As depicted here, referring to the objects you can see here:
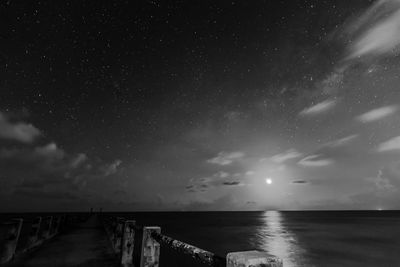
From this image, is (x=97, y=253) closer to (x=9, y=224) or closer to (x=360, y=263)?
(x=9, y=224)

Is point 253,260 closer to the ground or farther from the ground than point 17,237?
farther from the ground

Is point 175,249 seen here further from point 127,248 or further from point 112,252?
point 112,252

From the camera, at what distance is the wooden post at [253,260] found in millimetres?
1538

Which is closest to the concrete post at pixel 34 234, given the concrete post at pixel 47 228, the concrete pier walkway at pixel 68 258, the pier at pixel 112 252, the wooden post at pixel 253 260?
the pier at pixel 112 252

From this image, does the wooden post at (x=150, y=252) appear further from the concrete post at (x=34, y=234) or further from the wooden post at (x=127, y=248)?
the concrete post at (x=34, y=234)

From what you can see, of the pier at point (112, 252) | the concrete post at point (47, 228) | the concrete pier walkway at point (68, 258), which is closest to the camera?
the pier at point (112, 252)

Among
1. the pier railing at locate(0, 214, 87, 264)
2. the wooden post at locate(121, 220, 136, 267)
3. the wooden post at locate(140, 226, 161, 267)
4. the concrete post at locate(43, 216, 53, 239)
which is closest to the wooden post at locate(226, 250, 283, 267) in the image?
the wooden post at locate(140, 226, 161, 267)

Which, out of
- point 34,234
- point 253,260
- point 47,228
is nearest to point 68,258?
point 34,234

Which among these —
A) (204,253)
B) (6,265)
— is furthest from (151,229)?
(6,265)

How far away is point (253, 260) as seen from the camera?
153 centimetres

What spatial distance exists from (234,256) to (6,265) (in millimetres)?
7527

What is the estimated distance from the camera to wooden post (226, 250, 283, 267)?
1.54m

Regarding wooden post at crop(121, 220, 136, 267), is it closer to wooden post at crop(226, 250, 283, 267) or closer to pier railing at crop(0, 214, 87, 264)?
pier railing at crop(0, 214, 87, 264)

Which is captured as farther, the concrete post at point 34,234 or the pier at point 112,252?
the concrete post at point 34,234
